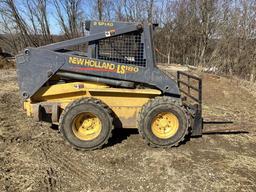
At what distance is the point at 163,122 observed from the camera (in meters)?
5.49

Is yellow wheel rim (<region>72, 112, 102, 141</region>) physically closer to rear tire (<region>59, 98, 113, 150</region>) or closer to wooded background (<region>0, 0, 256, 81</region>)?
rear tire (<region>59, 98, 113, 150</region>)

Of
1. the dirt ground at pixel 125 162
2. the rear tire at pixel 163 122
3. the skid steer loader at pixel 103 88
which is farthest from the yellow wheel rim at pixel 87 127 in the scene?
the rear tire at pixel 163 122

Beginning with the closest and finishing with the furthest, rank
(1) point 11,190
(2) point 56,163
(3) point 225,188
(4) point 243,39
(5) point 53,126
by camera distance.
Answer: (1) point 11,190 < (3) point 225,188 < (2) point 56,163 < (5) point 53,126 < (4) point 243,39

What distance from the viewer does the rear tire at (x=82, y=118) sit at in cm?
517

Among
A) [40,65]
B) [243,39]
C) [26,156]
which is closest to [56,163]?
[26,156]

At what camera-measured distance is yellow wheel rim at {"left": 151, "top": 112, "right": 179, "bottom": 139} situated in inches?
Result: 214

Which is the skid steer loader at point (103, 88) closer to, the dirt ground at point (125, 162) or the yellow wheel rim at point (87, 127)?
the yellow wheel rim at point (87, 127)

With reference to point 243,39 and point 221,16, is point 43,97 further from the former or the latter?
point 221,16

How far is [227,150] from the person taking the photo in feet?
18.1

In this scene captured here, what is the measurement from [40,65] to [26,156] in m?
1.54

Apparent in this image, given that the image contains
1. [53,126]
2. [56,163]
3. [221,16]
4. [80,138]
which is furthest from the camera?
[221,16]

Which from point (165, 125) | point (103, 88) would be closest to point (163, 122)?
point (165, 125)

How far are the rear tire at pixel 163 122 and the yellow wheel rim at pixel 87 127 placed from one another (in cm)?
75

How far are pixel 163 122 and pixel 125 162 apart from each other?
1062 millimetres
